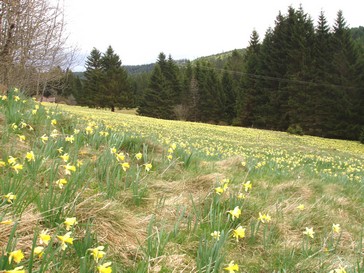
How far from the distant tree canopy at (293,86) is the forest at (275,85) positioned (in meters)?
0.10

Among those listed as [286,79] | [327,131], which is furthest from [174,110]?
[327,131]

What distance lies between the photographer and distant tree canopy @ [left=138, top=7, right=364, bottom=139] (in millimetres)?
34938

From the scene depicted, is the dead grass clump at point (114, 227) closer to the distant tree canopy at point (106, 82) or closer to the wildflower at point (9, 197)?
the wildflower at point (9, 197)

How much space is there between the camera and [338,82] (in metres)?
35.4

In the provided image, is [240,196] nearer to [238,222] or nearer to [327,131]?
[238,222]

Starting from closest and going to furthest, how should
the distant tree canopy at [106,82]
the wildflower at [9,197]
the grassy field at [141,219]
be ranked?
the grassy field at [141,219] → the wildflower at [9,197] → the distant tree canopy at [106,82]

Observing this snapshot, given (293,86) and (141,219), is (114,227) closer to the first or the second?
(141,219)

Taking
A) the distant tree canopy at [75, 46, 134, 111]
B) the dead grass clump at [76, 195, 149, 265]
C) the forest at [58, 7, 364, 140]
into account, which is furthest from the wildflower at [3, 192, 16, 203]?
the distant tree canopy at [75, 46, 134, 111]

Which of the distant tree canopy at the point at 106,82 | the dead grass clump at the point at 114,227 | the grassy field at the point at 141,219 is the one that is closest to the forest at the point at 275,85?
the distant tree canopy at the point at 106,82

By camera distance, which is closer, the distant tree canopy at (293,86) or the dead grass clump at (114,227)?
the dead grass clump at (114,227)

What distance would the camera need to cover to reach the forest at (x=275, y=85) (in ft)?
115

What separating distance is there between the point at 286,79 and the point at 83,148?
41329 mm

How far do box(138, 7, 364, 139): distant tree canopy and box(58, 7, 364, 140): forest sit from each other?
0.32ft

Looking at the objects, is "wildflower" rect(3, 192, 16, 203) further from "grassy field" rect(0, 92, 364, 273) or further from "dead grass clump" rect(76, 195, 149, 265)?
"dead grass clump" rect(76, 195, 149, 265)
